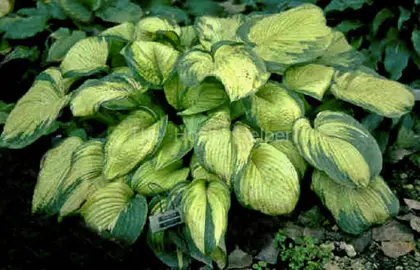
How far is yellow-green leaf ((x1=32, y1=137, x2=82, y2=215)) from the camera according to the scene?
2248 millimetres

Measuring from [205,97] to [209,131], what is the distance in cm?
22

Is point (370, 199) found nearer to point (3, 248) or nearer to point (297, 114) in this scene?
point (297, 114)

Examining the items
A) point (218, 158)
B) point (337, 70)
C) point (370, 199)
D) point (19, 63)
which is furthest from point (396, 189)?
point (19, 63)

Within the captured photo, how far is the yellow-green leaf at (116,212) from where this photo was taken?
6.82ft

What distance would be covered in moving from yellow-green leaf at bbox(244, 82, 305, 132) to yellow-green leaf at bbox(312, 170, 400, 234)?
0.27 metres

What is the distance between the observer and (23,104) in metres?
2.51

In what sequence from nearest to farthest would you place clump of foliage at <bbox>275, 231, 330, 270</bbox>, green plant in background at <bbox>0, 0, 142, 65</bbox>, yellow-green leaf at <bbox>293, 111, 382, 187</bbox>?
yellow-green leaf at <bbox>293, 111, 382, 187</bbox>, clump of foliage at <bbox>275, 231, 330, 270</bbox>, green plant in background at <bbox>0, 0, 142, 65</bbox>

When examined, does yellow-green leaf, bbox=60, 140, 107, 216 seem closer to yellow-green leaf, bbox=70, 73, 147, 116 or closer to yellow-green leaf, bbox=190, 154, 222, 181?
yellow-green leaf, bbox=70, 73, 147, 116

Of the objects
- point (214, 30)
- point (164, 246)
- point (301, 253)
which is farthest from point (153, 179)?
point (214, 30)

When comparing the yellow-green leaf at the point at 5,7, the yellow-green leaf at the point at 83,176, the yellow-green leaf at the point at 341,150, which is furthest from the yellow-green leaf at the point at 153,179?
the yellow-green leaf at the point at 5,7

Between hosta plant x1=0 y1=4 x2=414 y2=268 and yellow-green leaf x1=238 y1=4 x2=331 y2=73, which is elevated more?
yellow-green leaf x1=238 y1=4 x2=331 y2=73

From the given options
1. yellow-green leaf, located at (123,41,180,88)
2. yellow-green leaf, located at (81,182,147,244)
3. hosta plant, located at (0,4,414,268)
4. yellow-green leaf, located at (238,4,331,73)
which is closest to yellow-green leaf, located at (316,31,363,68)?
hosta plant, located at (0,4,414,268)

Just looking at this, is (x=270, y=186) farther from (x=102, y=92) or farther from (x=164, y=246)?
(x=102, y=92)

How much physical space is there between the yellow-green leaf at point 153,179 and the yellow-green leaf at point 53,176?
29cm
